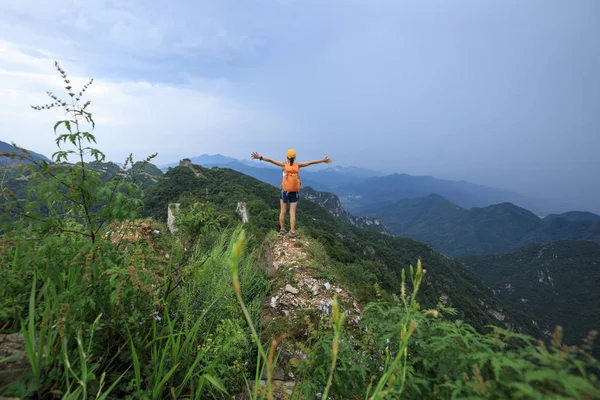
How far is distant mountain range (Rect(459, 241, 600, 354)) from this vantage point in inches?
4567

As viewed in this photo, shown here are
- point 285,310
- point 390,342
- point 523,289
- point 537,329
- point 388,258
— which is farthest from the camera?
point 523,289

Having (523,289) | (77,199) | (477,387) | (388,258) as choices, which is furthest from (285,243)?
(523,289)

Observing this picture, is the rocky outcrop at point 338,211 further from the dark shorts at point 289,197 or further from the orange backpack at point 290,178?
the orange backpack at point 290,178

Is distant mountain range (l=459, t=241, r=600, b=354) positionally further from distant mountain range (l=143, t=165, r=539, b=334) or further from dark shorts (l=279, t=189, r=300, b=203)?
dark shorts (l=279, t=189, r=300, b=203)

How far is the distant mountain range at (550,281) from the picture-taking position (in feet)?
381

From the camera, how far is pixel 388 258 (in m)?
62.1

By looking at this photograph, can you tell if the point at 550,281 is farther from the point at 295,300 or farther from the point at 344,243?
the point at 295,300

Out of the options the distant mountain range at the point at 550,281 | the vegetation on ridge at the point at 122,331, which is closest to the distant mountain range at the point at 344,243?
the vegetation on ridge at the point at 122,331

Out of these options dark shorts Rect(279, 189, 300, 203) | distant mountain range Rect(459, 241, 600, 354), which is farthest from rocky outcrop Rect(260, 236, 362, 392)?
distant mountain range Rect(459, 241, 600, 354)

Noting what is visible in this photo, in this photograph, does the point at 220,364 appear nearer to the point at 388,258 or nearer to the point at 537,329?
the point at 388,258

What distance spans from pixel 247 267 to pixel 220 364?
7.58 feet

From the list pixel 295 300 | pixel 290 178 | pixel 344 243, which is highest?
pixel 290 178

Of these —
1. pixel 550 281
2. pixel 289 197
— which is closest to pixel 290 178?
pixel 289 197

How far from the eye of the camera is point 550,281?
14075cm
